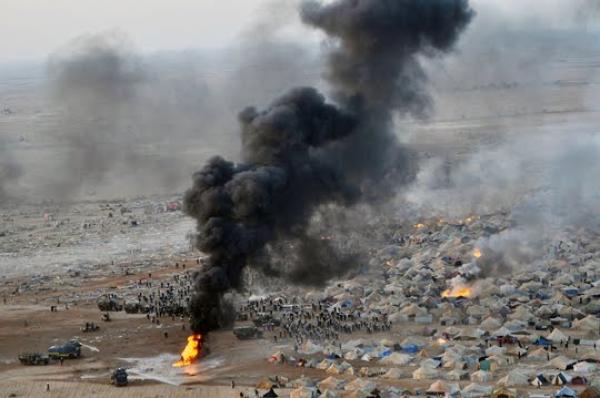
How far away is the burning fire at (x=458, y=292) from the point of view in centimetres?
5670

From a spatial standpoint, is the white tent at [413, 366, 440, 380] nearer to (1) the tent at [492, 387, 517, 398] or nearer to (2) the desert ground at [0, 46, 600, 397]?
(2) the desert ground at [0, 46, 600, 397]

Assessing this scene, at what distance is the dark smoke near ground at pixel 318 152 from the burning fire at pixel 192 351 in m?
0.58

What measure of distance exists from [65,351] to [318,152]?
1739 centimetres

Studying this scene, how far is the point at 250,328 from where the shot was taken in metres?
50.2

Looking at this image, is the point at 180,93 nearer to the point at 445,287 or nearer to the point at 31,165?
the point at 31,165

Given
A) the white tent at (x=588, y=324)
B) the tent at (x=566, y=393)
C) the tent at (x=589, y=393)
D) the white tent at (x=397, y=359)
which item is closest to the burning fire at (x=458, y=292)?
the white tent at (x=588, y=324)

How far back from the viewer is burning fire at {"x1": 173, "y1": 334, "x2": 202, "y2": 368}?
153 ft

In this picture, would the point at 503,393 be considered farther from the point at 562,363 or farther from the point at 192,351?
the point at 192,351

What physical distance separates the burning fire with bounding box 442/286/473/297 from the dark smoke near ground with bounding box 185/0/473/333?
21.3 feet

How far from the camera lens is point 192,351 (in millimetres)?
47062

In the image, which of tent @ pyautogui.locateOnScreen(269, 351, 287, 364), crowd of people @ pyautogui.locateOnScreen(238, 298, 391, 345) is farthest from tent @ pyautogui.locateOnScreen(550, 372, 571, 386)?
tent @ pyautogui.locateOnScreen(269, 351, 287, 364)

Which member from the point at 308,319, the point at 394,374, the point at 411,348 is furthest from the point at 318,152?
the point at 394,374

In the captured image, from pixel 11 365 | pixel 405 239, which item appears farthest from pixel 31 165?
pixel 11 365

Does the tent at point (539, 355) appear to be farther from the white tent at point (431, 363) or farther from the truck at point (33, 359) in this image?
the truck at point (33, 359)
